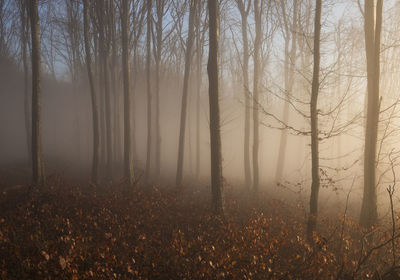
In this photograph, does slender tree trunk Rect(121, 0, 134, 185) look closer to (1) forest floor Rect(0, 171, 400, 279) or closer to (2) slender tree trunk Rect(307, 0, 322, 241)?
(1) forest floor Rect(0, 171, 400, 279)

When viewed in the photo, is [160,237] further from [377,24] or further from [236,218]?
[377,24]

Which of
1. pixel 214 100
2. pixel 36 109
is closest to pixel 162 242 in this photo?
pixel 214 100

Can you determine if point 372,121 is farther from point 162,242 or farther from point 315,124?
point 162,242

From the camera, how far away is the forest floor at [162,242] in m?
4.64

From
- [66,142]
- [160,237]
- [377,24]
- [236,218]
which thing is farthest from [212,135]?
[66,142]

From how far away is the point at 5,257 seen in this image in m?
4.88

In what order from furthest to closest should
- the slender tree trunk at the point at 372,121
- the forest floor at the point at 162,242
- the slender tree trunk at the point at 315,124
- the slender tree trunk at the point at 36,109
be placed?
the slender tree trunk at the point at 36,109
the slender tree trunk at the point at 372,121
the slender tree trunk at the point at 315,124
the forest floor at the point at 162,242

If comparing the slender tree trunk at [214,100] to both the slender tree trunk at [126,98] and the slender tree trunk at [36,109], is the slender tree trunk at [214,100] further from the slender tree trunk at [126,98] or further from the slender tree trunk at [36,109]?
the slender tree trunk at [36,109]

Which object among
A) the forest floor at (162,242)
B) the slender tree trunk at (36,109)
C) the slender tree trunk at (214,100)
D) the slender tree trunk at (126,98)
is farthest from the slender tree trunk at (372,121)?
the slender tree trunk at (36,109)

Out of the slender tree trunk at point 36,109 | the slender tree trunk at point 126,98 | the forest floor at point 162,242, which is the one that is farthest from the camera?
the slender tree trunk at point 126,98

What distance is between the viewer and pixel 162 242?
6000 millimetres

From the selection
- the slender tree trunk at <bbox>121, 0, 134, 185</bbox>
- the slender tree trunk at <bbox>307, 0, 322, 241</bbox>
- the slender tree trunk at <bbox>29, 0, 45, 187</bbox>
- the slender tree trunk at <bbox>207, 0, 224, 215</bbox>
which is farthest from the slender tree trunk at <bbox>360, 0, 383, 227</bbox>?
the slender tree trunk at <bbox>29, 0, 45, 187</bbox>

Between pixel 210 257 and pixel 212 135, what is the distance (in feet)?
11.1

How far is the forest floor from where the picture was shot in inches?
183
